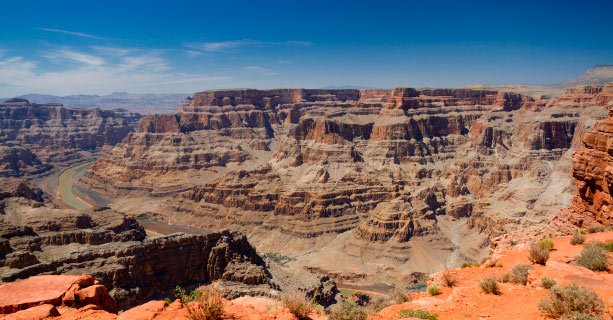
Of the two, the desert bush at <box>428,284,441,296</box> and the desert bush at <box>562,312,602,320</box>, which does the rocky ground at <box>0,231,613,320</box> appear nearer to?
the desert bush at <box>428,284,441,296</box>

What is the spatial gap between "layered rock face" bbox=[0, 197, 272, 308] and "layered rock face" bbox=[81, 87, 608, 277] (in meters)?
34.9

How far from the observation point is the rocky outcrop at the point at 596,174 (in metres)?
28.3

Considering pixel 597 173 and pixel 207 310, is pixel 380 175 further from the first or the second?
pixel 207 310

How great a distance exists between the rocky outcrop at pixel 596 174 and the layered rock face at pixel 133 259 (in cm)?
2739

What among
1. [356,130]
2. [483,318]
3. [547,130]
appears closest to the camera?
[483,318]

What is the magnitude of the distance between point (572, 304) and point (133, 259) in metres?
38.8

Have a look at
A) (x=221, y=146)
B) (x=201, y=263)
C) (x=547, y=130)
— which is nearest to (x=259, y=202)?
(x=201, y=263)

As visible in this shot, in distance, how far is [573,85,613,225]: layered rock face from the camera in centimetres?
2833

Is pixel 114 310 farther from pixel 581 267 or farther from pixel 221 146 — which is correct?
pixel 221 146

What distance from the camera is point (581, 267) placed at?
703 inches

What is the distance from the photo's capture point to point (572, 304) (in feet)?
41.0

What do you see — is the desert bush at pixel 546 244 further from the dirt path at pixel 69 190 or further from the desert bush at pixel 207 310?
the dirt path at pixel 69 190

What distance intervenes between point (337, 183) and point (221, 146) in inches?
3070

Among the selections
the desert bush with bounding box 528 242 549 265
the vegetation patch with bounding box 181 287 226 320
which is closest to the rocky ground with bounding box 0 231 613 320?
the vegetation patch with bounding box 181 287 226 320
